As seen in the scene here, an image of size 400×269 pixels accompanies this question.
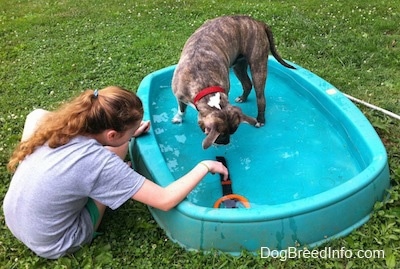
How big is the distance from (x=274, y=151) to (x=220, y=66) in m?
1.10

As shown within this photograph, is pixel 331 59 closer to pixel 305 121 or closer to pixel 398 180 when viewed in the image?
pixel 305 121

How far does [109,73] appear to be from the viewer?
681cm

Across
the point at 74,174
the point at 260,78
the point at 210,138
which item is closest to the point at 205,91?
the point at 210,138

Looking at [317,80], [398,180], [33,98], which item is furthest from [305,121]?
[33,98]

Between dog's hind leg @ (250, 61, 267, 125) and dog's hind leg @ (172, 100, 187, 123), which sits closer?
dog's hind leg @ (250, 61, 267, 125)

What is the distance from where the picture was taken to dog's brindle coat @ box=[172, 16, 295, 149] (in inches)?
176

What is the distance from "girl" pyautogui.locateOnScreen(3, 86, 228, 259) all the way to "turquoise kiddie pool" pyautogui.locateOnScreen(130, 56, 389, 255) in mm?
511

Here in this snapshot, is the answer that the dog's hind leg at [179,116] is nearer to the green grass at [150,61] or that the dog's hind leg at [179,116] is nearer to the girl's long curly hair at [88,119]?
the green grass at [150,61]

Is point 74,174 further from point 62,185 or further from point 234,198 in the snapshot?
point 234,198

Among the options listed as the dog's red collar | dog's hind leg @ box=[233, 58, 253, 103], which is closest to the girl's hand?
the dog's red collar

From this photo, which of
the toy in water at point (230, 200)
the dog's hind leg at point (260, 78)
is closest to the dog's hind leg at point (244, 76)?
the dog's hind leg at point (260, 78)

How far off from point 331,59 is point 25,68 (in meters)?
4.79

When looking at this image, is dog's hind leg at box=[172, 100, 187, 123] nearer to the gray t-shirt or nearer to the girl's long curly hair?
the girl's long curly hair

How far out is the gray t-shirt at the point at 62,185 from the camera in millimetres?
3221
